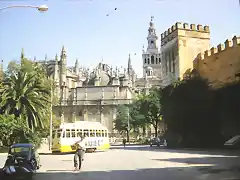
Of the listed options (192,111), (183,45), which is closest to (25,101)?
(192,111)

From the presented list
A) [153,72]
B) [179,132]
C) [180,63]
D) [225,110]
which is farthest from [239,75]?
[153,72]

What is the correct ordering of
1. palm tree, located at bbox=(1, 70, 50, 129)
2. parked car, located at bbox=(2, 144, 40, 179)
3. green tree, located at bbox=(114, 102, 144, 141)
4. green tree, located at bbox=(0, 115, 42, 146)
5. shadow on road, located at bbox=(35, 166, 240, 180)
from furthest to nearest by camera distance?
green tree, located at bbox=(114, 102, 144, 141) → green tree, located at bbox=(0, 115, 42, 146) → palm tree, located at bbox=(1, 70, 50, 129) → shadow on road, located at bbox=(35, 166, 240, 180) → parked car, located at bbox=(2, 144, 40, 179)

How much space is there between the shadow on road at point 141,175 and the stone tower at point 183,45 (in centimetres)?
2030

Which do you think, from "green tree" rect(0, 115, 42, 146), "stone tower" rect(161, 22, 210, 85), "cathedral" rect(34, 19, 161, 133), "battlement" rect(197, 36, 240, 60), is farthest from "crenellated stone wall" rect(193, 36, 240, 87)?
"cathedral" rect(34, 19, 161, 133)

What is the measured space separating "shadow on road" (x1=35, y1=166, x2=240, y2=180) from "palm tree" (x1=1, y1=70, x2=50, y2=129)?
3759mm

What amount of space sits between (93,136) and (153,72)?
3061 inches

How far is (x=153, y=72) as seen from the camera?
9725 centimetres

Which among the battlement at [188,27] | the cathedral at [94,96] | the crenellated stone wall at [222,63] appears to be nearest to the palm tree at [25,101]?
the crenellated stone wall at [222,63]

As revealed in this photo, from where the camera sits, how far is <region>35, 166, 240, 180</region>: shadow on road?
359 inches

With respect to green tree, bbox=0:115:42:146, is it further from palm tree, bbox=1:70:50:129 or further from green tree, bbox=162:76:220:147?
green tree, bbox=162:76:220:147

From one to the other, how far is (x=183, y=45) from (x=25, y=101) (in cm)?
2099

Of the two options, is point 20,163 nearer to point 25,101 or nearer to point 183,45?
point 25,101

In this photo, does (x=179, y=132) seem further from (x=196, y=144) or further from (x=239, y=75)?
(x=239, y=75)

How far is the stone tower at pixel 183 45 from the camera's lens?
1208 inches
